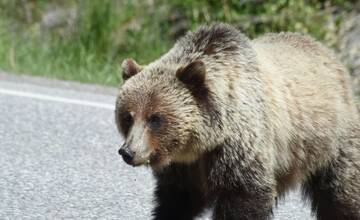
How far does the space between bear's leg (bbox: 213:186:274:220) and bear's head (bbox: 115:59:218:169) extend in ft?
0.86

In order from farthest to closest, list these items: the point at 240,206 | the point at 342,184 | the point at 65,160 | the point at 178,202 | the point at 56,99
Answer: the point at 56,99 → the point at 65,160 → the point at 342,184 → the point at 178,202 → the point at 240,206

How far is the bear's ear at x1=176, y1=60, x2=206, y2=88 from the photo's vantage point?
16.3 feet

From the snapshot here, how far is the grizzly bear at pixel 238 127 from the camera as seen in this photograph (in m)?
4.93

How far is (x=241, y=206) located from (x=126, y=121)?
0.69 metres

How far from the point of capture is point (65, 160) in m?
7.39

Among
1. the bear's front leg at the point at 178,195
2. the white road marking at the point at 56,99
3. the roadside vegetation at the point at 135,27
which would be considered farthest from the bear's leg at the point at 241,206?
the roadside vegetation at the point at 135,27

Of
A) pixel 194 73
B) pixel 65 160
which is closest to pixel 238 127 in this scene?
pixel 194 73

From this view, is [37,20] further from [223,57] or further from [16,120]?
[223,57]

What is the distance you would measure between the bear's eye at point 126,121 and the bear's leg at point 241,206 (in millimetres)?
559

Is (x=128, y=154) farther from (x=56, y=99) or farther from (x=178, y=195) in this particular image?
(x=56, y=99)

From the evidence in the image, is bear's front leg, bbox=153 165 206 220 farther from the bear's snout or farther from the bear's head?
the bear's snout

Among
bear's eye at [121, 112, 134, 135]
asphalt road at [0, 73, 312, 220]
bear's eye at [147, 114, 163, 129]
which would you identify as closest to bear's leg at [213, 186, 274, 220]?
bear's eye at [147, 114, 163, 129]

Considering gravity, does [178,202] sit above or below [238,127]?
below

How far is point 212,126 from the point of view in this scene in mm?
4934
